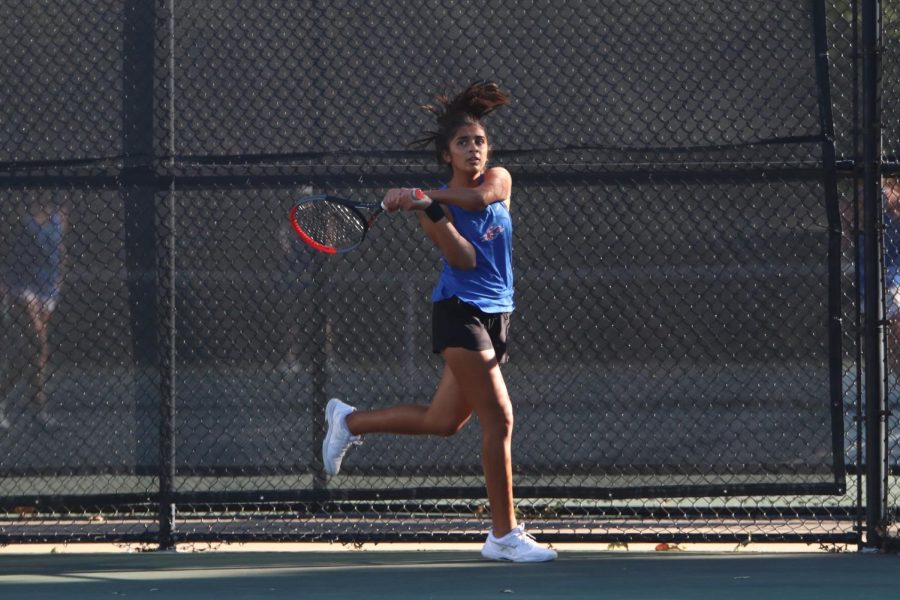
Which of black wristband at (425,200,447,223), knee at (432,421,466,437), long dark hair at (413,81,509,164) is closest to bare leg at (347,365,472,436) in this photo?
knee at (432,421,466,437)

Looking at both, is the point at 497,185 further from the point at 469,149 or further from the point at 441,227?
the point at 441,227

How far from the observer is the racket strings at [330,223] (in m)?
5.56

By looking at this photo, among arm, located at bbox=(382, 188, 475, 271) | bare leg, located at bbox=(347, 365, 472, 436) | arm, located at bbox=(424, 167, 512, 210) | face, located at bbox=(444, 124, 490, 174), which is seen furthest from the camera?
bare leg, located at bbox=(347, 365, 472, 436)

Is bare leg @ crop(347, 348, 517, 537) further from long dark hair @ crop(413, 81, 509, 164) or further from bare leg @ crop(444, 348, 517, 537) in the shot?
long dark hair @ crop(413, 81, 509, 164)

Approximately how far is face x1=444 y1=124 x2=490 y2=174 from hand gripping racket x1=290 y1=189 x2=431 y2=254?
38 cm

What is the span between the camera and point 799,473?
5773 millimetres

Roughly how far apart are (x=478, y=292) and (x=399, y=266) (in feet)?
2.77

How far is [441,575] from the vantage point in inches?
207

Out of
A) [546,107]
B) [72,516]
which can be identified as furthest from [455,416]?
[72,516]

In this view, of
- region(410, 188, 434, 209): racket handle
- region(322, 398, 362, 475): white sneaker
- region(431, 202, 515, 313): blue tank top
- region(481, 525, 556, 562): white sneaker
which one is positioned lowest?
region(481, 525, 556, 562): white sneaker

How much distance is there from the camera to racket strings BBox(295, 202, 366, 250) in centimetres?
556

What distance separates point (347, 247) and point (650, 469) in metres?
1.50

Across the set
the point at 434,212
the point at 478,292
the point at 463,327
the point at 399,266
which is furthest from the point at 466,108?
the point at 399,266

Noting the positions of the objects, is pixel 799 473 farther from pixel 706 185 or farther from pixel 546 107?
pixel 546 107
